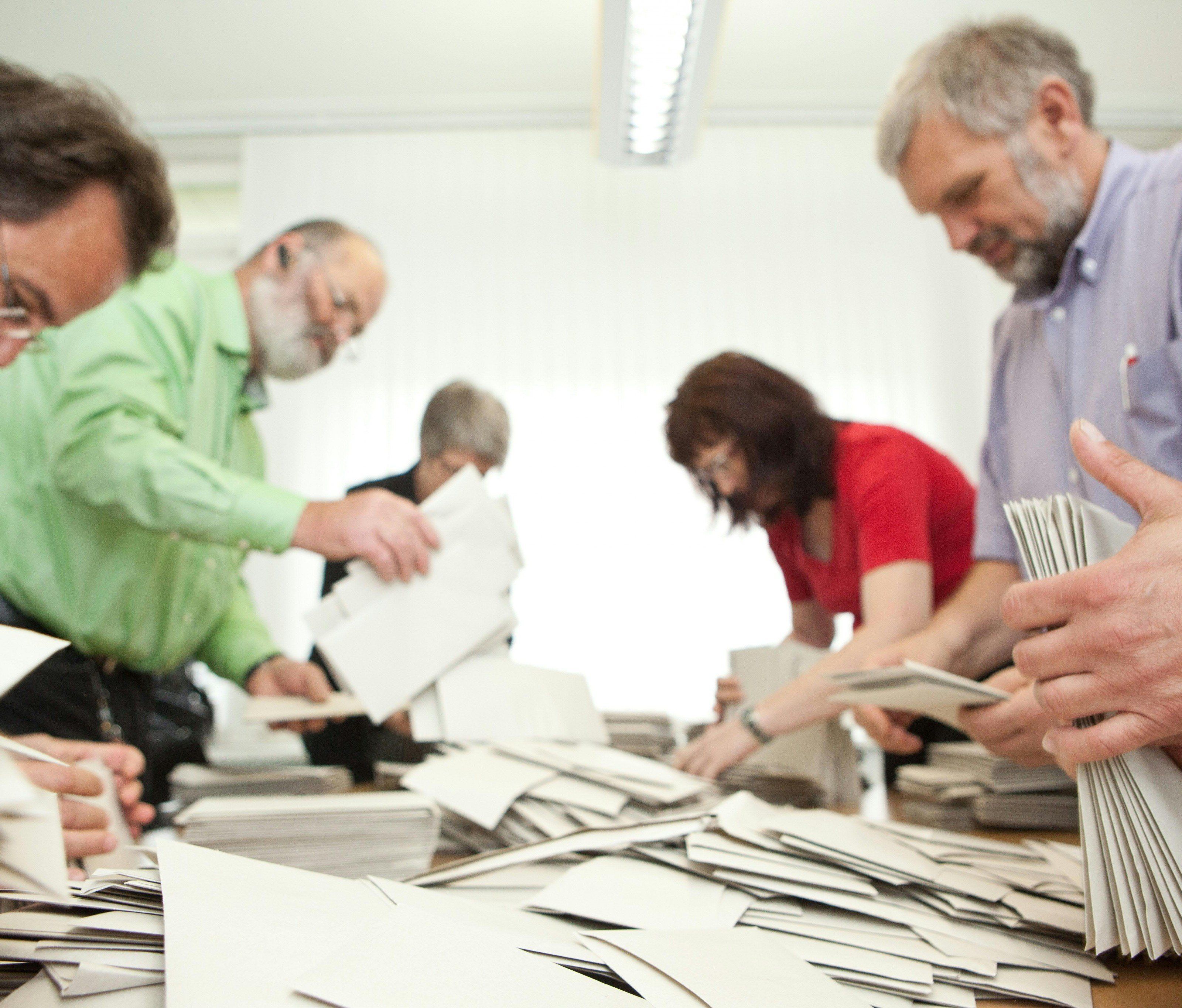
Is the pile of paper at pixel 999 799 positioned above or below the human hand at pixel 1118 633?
below

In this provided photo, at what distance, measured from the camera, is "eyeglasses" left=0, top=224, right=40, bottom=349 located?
1.07 metres

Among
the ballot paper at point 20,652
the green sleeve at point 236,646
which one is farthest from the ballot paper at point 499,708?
the ballot paper at point 20,652

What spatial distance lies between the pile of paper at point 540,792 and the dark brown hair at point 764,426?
74 centimetres

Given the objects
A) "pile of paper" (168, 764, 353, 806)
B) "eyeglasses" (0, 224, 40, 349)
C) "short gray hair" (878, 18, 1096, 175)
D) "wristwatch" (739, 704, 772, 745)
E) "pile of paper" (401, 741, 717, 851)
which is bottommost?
"pile of paper" (168, 764, 353, 806)

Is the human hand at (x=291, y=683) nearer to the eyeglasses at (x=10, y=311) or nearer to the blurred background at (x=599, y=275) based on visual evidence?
the eyeglasses at (x=10, y=311)

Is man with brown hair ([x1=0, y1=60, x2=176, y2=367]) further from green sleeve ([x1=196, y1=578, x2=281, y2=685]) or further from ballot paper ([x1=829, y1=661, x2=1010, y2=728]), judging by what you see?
ballot paper ([x1=829, y1=661, x2=1010, y2=728])

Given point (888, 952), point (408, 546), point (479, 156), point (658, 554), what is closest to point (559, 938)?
point (888, 952)

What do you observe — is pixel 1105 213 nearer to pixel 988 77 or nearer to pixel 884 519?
pixel 988 77

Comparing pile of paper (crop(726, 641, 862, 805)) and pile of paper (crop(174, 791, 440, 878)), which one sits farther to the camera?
pile of paper (crop(726, 641, 862, 805))

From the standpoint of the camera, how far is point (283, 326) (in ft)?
6.41

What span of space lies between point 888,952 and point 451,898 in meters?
0.30

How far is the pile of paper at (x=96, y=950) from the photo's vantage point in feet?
1.37

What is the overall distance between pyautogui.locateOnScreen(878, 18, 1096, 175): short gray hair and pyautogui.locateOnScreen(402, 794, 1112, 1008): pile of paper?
1124 mm

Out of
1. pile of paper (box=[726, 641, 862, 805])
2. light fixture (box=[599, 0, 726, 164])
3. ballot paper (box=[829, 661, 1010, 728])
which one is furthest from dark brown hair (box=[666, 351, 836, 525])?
light fixture (box=[599, 0, 726, 164])
